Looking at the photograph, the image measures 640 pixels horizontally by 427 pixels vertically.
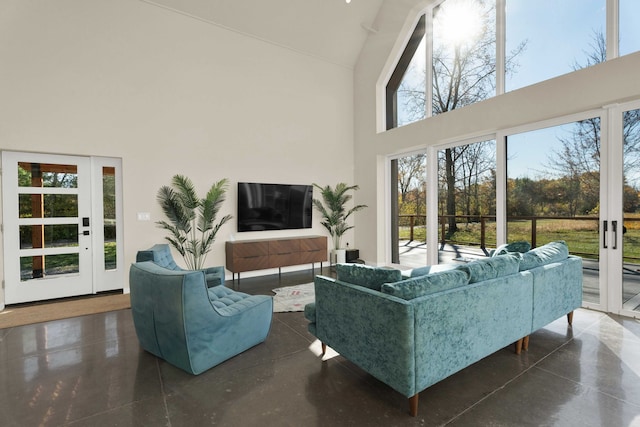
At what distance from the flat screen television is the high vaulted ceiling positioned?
2.89m

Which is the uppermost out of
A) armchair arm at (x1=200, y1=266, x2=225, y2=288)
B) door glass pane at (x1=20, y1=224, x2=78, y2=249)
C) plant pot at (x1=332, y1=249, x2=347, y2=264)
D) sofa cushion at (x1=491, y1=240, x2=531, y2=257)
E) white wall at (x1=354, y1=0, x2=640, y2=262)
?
white wall at (x1=354, y1=0, x2=640, y2=262)

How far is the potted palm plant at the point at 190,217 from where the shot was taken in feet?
16.7

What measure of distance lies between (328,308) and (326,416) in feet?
2.47

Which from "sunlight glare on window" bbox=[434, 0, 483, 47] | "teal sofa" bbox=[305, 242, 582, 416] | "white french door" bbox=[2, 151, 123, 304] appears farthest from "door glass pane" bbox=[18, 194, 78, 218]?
"sunlight glare on window" bbox=[434, 0, 483, 47]

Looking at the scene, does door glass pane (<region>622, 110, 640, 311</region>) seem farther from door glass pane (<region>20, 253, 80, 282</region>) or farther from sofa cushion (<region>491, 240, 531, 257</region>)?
door glass pane (<region>20, 253, 80, 282</region>)

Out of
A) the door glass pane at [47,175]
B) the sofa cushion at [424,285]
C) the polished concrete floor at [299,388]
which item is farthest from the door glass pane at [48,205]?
the sofa cushion at [424,285]

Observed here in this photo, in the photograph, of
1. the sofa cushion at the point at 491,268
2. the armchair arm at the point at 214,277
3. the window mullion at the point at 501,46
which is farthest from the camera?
the window mullion at the point at 501,46

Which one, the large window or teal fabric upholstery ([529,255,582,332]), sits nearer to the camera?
teal fabric upholstery ([529,255,582,332])

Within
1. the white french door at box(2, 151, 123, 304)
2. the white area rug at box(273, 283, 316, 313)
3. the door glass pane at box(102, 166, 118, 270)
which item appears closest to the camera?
the white area rug at box(273, 283, 316, 313)

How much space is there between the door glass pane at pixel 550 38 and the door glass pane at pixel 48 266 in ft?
22.9

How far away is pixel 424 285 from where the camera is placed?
204 cm

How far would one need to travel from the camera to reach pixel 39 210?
4.43 metres

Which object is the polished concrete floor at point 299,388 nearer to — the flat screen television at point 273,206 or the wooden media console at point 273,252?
the wooden media console at point 273,252

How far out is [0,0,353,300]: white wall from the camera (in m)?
4.22
